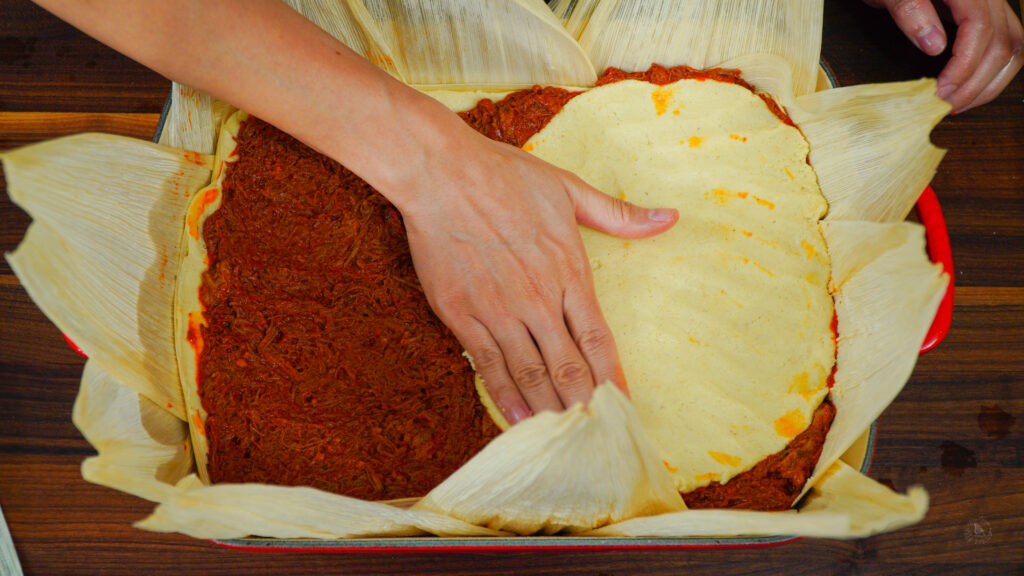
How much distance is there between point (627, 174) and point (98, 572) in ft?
3.82

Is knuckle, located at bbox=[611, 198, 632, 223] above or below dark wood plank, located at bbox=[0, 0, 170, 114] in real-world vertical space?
below

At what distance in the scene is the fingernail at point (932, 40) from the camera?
1.14 m

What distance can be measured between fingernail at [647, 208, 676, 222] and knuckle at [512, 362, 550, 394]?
0.98ft

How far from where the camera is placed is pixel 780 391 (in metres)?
0.97

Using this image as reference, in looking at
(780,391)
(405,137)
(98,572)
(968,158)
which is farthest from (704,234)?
(98,572)

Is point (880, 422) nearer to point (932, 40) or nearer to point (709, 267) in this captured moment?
point (709, 267)

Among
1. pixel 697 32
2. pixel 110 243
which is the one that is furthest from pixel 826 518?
pixel 110 243

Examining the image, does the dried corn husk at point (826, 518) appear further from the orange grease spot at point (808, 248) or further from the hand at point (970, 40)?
the hand at point (970, 40)

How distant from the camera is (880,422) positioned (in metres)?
1.16

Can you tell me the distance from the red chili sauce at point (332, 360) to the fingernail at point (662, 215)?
0.37 metres

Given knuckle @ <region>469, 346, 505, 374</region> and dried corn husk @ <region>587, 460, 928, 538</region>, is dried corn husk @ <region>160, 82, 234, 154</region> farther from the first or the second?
dried corn husk @ <region>587, 460, 928, 538</region>

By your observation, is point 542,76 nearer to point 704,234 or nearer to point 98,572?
point 704,234

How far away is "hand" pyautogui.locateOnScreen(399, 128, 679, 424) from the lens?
0.91m

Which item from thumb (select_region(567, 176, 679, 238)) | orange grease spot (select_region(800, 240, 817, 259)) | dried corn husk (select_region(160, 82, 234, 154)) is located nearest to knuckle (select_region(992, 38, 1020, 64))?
orange grease spot (select_region(800, 240, 817, 259))
